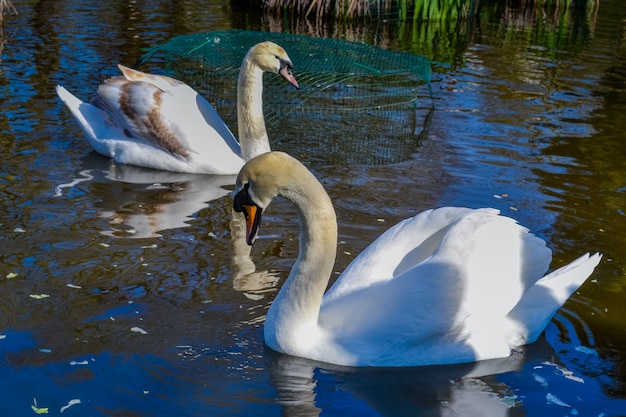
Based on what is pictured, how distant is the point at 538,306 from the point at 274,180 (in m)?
1.79

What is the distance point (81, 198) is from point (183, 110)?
1477 mm

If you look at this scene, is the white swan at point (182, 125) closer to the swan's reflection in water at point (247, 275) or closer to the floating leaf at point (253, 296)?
the swan's reflection in water at point (247, 275)

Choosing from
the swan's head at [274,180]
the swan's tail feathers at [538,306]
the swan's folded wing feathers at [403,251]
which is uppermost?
the swan's head at [274,180]

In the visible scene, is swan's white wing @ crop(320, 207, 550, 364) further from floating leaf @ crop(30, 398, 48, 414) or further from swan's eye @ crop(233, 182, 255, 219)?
floating leaf @ crop(30, 398, 48, 414)

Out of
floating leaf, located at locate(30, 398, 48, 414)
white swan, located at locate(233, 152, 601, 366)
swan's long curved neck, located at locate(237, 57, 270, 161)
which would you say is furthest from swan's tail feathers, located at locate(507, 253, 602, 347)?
swan's long curved neck, located at locate(237, 57, 270, 161)

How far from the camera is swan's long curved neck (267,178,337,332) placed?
5148 millimetres

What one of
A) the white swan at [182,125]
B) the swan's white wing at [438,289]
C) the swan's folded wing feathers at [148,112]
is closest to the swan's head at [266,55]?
the white swan at [182,125]

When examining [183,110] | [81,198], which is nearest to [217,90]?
[183,110]

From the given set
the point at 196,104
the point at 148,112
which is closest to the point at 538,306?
the point at 196,104

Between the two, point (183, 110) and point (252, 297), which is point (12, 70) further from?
point (252, 297)

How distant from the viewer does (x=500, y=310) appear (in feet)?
17.4

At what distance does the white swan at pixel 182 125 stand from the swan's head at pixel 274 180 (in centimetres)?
377

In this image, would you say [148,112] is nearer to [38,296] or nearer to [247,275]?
[247,275]

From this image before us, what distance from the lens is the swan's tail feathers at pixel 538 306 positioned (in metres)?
5.50
